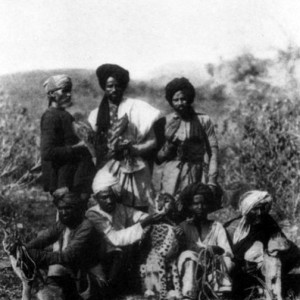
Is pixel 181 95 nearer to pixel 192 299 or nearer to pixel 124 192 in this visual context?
pixel 124 192

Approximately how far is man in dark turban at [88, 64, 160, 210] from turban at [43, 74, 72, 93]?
300mm

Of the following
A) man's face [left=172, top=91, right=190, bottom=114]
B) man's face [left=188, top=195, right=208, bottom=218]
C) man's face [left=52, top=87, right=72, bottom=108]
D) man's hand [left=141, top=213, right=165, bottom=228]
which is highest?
man's face [left=52, top=87, right=72, bottom=108]

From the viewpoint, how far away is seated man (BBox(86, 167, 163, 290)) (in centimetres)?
643

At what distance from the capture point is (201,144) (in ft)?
22.8

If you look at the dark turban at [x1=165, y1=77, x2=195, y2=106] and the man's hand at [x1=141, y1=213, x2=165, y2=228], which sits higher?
the dark turban at [x1=165, y1=77, x2=195, y2=106]

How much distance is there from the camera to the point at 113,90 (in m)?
6.76

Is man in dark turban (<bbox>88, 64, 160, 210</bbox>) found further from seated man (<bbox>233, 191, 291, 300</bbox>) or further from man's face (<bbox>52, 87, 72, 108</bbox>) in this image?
seated man (<bbox>233, 191, 291, 300</bbox>)

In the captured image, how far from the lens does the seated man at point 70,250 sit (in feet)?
20.2

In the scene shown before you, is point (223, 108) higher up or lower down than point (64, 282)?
higher up

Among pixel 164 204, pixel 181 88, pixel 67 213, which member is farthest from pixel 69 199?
pixel 181 88

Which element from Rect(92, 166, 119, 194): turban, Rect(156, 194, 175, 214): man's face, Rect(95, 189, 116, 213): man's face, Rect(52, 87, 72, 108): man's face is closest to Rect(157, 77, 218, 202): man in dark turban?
Rect(156, 194, 175, 214): man's face

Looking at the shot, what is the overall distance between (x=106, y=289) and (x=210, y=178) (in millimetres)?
1408

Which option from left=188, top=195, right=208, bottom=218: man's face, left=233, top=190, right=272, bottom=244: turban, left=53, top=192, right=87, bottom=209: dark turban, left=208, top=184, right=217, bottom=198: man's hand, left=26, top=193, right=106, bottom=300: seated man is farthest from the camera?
left=208, top=184, right=217, bottom=198: man's hand

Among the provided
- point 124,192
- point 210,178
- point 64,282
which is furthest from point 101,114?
point 64,282
